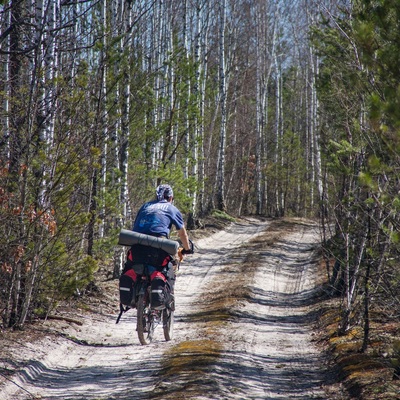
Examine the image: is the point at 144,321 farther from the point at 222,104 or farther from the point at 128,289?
the point at 222,104

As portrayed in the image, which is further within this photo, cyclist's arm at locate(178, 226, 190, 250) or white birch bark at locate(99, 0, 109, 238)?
white birch bark at locate(99, 0, 109, 238)

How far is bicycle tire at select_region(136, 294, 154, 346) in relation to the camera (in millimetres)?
8695

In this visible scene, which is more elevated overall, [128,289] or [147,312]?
[128,289]

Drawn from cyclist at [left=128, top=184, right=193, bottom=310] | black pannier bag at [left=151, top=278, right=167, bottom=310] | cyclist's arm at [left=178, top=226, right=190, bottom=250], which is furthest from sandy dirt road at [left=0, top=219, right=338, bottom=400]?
cyclist's arm at [left=178, top=226, right=190, bottom=250]

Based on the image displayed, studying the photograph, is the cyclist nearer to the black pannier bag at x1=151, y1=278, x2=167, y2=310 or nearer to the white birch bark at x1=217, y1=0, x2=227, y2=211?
the black pannier bag at x1=151, y1=278, x2=167, y2=310

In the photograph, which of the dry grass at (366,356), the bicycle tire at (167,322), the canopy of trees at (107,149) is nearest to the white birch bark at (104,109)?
the canopy of trees at (107,149)

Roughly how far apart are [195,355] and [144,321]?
1241mm

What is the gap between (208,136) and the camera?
33.5 metres

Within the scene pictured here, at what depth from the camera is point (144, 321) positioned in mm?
8781

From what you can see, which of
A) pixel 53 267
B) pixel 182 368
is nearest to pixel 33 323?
pixel 53 267

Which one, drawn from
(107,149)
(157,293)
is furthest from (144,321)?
(107,149)

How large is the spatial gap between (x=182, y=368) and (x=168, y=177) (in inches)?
341

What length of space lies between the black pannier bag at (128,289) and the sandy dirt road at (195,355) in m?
0.63

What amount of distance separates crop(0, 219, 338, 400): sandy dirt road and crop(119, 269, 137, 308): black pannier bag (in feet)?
2.07
